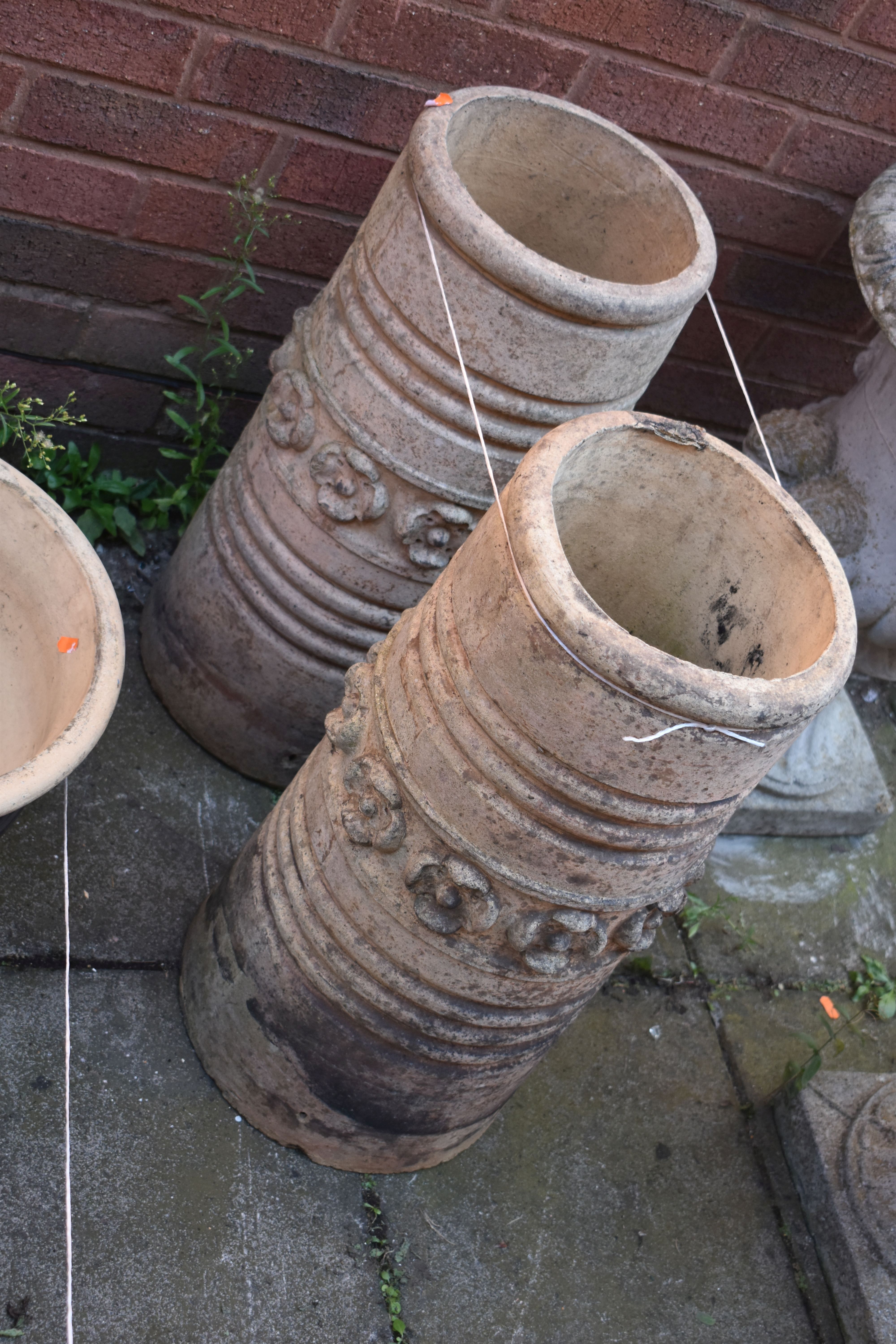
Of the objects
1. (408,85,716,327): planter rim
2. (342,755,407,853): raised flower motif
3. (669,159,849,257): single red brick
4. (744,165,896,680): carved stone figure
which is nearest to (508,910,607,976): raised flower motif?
(342,755,407,853): raised flower motif

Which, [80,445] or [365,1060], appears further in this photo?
[80,445]

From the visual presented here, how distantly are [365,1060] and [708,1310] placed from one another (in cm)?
87

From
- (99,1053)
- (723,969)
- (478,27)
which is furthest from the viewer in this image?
(723,969)

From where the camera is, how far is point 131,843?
94.2 inches

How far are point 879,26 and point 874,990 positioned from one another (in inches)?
87.9

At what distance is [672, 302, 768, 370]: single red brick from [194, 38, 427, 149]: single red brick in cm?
96

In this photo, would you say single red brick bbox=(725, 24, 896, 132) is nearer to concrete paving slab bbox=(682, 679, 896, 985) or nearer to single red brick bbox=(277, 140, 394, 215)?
single red brick bbox=(277, 140, 394, 215)

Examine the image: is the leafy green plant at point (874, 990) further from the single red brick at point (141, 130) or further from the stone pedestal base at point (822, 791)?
the single red brick at point (141, 130)

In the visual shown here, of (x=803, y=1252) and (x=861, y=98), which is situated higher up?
(x=861, y=98)

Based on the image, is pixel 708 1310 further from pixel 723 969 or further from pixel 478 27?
pixel 478 27

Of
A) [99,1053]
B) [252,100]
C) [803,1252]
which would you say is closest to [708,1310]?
[803,1252]

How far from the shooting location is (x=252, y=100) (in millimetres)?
2439

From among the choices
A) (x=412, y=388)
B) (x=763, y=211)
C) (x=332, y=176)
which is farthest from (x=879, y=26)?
(x=412, y=388)

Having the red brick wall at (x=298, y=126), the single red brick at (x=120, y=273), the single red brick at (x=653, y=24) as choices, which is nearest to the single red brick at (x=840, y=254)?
the red brick wall at (x=298, y=126)
